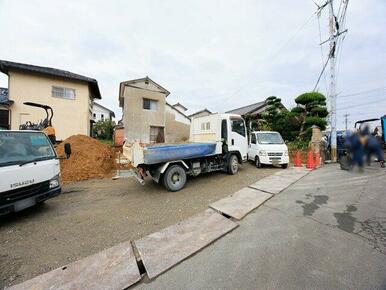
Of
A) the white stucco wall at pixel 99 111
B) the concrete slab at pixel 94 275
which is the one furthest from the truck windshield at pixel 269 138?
the white stucco wall at pixel 99 111

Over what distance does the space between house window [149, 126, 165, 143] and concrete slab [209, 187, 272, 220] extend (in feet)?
44.5

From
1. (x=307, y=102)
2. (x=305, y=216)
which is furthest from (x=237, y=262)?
(x=307, y=102)

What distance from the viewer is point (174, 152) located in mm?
6508

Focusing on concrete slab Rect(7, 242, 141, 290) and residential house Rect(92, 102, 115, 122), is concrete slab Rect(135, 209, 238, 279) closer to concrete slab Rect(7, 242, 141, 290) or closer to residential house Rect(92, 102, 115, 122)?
concrete slab Rect(7, 242, 141, 290)

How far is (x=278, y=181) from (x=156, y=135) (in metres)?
13.5

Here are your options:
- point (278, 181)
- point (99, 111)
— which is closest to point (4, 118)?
point (278, 181)

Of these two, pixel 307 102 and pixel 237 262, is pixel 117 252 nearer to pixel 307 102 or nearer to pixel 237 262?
pixel 237 262

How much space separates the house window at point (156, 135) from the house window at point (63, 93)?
653 centimetres

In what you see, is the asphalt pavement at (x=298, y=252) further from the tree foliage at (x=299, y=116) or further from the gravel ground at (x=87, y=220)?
the tree foliage at (x=299, y=116)

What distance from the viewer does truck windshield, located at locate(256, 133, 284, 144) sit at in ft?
34.2

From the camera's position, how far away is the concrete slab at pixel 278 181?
6.59 m

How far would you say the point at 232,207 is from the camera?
5.16 m

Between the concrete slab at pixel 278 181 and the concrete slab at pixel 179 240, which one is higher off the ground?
the concrete slab at pixel 278 181

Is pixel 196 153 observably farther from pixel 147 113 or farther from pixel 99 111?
pixel 99 111
